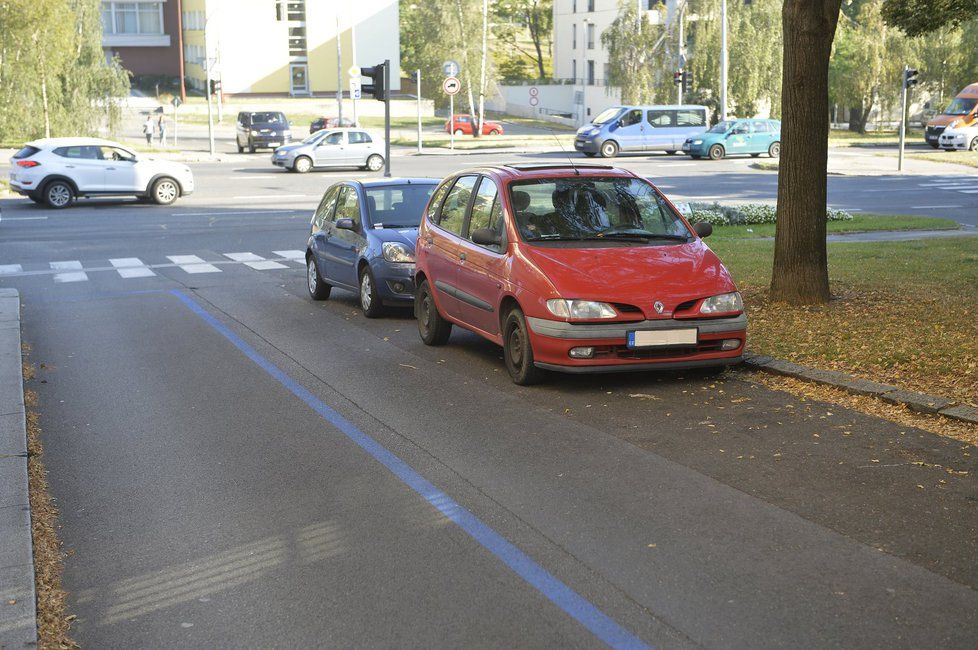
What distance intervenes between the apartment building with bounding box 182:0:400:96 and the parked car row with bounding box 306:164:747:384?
7567 centimetres

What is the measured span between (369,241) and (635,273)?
205 inches

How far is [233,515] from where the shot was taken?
6.44 metres

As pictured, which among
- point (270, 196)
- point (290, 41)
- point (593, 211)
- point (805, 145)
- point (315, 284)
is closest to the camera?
point (593, 211)

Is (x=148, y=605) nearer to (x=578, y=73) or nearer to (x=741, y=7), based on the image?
(x=741, y=7)

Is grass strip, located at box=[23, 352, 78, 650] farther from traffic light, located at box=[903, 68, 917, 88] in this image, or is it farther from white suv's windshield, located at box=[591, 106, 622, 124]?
white suv's windshield, located at box=[591, 106, 622, 124]

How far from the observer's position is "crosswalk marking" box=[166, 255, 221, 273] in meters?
19.2

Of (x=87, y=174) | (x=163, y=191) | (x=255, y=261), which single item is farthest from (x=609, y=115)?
(x=255, y=261)

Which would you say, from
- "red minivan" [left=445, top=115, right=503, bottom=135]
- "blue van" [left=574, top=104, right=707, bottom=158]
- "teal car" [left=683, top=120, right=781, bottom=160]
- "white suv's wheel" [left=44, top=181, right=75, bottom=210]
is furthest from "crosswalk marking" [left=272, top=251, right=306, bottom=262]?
"red minivan" [left=445, top=115, right=503, bottom=135]

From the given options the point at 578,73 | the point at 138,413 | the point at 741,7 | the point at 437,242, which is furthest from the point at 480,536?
the point at 578,73

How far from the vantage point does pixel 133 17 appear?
3595 inches

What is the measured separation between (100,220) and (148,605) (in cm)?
2443

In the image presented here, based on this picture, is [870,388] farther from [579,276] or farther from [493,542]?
[493,542]

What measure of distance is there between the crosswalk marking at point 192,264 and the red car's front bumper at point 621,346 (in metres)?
10.8

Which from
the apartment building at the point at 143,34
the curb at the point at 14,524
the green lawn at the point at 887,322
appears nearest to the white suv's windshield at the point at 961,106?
the green lawn at the point at 887,322
